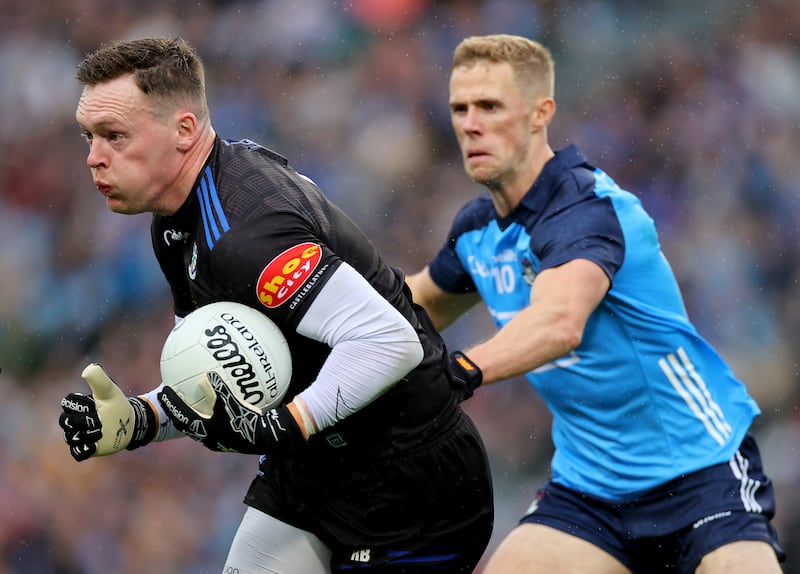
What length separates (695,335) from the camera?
4879mm

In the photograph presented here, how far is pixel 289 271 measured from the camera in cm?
313

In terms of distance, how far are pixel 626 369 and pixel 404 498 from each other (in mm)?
1550

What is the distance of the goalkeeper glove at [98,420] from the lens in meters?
3.54

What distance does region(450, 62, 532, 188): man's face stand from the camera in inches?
205

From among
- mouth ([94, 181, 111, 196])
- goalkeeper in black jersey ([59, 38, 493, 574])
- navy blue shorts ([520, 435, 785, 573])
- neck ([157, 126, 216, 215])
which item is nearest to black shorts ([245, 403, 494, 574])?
goalkeeper in black jersey ([59, 38, 493, 574])

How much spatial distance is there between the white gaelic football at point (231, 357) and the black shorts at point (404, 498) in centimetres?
43

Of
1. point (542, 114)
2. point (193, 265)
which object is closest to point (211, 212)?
point (193, 265)

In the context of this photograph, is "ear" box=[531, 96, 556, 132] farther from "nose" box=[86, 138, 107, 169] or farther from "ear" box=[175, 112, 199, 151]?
"nose" box=[86, 138, 107, 169]

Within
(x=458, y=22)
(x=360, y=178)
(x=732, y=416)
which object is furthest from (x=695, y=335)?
(x=458, y=22)

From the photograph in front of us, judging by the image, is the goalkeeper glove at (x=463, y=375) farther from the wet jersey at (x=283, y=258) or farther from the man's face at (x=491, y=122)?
the man's face at (x=491, y=122)

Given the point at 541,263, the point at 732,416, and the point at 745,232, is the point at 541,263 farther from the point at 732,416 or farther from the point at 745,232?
the point at 745,232

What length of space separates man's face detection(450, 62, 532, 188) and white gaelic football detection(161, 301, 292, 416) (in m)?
2.12

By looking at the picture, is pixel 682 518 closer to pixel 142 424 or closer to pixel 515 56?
pixel 142 424

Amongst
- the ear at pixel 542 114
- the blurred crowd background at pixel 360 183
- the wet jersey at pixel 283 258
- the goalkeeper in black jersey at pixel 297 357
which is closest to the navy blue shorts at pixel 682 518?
the goalkeeper in black jersey at pixel 297 357
